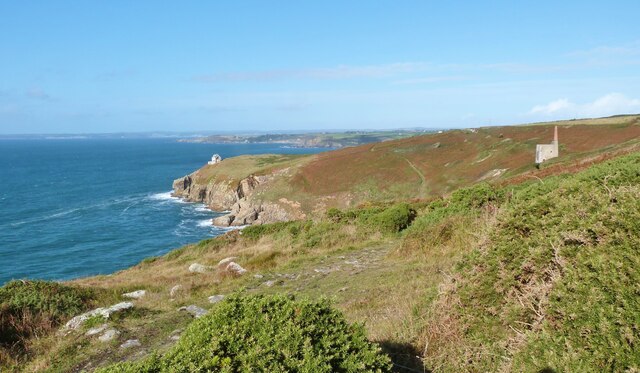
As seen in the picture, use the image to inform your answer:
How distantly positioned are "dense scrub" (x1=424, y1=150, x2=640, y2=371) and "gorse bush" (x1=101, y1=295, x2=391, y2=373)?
213 centimetres

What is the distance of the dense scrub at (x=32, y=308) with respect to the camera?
419 inches

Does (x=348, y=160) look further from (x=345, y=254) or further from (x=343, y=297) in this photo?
(x=343, y=297)

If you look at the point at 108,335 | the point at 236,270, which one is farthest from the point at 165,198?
the point at 108,335

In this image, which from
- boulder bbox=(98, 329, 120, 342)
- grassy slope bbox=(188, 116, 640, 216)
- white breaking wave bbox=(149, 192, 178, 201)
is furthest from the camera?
white breaking wave bbox=(149, 192, 178, 201)

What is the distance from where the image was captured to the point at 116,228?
72812 mm

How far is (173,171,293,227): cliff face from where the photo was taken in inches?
2963

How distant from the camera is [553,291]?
5727 millimetres

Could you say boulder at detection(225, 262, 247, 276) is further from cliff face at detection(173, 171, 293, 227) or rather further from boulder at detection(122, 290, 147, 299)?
cliff face at detection(173, 171, 293, 227)

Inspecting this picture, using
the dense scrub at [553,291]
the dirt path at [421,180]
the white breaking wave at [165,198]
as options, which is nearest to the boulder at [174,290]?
the dense scrub at [553,291]

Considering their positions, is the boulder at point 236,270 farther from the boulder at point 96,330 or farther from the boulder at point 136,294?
the boulder at point 96,330

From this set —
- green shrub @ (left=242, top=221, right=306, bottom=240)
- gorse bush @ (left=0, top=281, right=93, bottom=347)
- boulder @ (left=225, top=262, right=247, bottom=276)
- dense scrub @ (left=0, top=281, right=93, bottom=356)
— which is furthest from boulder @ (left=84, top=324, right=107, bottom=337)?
green shrub @ (left=242, top=221, right=306, bottom=240)

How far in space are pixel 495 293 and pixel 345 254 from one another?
12.0m

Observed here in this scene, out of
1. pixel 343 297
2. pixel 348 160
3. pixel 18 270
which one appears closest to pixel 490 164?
pixel 348 160

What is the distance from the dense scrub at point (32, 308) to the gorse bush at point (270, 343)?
750cm
